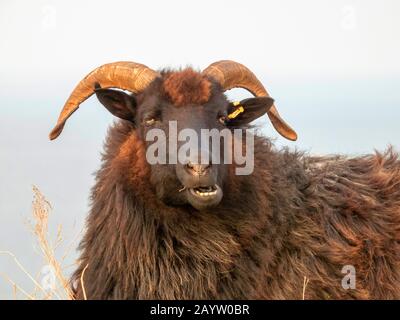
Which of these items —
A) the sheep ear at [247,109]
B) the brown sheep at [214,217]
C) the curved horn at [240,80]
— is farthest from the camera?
the curved horn at [240,80]

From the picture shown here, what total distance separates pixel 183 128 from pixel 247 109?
1.26m

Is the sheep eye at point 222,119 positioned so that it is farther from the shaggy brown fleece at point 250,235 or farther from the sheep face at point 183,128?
the shaggy brown fleece at point 250,235

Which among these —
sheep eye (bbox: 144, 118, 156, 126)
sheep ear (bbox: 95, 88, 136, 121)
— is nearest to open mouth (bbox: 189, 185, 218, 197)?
sheep eye (bbox: 144, 118, 156, 126)

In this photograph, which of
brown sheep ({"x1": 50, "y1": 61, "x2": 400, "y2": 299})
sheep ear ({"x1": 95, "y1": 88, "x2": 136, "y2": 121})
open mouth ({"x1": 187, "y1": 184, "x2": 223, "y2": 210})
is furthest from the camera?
sheep ear ({"x1": 95, "y1": 88, "x2": 136, "y2": 121})

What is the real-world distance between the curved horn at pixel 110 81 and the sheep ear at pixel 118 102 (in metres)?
0.14

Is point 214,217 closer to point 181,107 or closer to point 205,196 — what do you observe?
point 205,196

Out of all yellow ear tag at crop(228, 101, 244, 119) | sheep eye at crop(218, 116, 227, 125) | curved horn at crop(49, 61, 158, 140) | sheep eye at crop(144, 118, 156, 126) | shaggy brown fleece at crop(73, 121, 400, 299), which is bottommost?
shaggy brown fleece at crop(73, 121, 400, 299)

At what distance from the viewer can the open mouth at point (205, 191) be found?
28.1 ft

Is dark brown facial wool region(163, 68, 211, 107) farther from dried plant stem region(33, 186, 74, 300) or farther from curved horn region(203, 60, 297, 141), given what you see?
dried plant stem region(33, 186, 74, 300)

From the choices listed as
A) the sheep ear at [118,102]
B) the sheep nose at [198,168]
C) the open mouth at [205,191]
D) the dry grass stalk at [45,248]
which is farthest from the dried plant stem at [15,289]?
the sheep nose at [198,168]

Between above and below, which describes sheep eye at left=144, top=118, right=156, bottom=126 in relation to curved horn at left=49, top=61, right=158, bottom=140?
below

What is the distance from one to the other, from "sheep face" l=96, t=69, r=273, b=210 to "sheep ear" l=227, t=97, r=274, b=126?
0.01 metres

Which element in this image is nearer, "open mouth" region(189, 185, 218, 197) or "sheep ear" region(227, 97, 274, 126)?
"open mouth" region(189, 185, 218, 197)

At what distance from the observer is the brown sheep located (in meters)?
9.22
